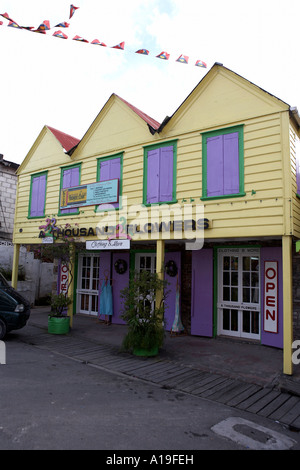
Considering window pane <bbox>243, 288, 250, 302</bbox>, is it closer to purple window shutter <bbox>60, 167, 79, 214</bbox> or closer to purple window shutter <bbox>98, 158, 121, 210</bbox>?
purple window shutter <bbox>98, 158, 121, 210</bbox>

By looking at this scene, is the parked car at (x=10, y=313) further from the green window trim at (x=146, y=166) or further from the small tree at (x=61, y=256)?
the green window trim at (x=146, y=166)

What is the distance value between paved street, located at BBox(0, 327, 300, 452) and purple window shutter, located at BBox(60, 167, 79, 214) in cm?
575

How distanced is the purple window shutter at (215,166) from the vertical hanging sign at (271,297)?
2421mm

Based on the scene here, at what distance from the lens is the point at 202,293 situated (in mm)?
9375

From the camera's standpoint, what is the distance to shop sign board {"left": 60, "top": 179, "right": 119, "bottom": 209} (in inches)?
Answer: 370

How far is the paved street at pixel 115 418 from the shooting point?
3488mm

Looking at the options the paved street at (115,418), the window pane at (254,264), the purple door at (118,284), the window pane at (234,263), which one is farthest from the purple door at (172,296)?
the paved street at (115,418)

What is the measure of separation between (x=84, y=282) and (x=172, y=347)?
5866 millimetres

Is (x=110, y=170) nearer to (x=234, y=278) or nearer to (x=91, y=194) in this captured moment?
(x=91, y=194)

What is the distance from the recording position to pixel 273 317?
8.04m

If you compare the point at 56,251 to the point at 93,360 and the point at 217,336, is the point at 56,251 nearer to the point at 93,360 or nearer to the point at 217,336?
the point at 93,360

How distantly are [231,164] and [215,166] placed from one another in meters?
0.39

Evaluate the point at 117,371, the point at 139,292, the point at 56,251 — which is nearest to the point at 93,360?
the point at 117,371
